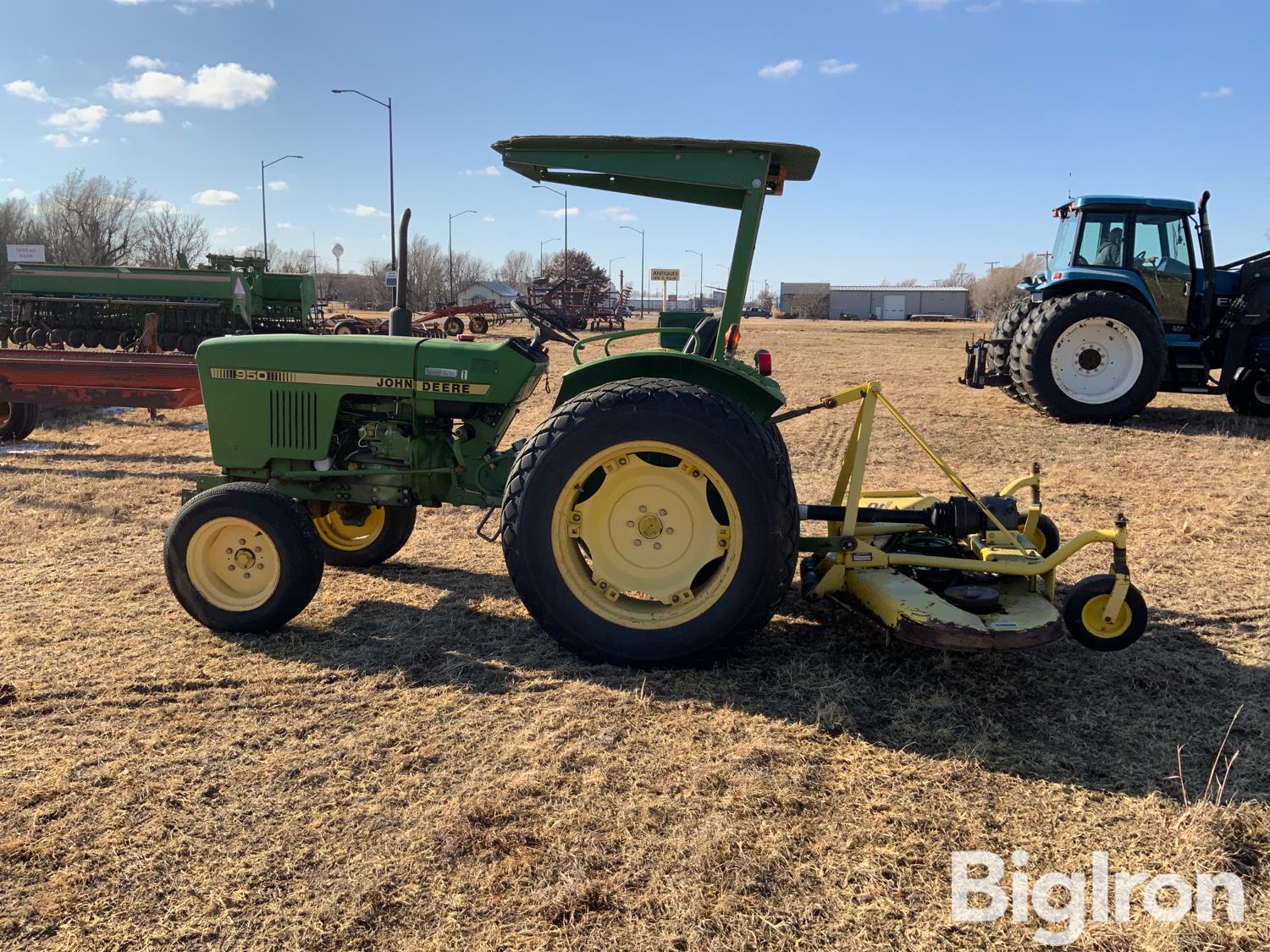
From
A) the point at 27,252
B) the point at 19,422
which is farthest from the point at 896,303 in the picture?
the point at 19,422

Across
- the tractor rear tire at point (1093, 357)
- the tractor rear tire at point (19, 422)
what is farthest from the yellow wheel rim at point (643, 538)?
the tractor rear tire at point (1093, 357)

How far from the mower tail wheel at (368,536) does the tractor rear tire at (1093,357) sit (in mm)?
8184

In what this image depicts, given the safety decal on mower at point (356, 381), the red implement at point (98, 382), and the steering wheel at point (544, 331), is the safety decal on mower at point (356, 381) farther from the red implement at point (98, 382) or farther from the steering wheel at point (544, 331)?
the red implement at point (98, 382)

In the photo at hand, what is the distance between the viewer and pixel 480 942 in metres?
2.04

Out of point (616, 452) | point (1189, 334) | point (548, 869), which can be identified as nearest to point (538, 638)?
point (616, 452)

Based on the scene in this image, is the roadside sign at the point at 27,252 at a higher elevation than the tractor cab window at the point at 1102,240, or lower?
higher

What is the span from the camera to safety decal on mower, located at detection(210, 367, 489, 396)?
13.7ft

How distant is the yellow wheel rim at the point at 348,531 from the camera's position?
500cm

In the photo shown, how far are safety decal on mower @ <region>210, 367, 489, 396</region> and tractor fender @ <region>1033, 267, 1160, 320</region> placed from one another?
8710 millimetres

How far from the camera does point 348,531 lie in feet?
16.6

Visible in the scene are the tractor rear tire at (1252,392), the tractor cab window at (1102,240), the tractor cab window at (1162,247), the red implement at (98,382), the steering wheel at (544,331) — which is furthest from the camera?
the tractor rear tire at (1252,392)

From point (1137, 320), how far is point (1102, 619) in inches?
309

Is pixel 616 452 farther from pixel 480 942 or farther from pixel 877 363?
pixel 877 363

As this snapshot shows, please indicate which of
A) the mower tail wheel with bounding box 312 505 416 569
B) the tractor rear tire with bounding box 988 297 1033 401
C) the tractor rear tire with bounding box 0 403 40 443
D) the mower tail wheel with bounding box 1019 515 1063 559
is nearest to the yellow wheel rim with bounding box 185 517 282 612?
the mower tail wheel with bounding box 312 505 416 569
